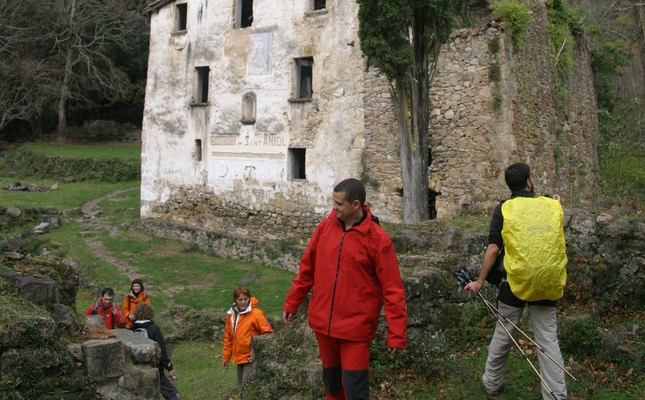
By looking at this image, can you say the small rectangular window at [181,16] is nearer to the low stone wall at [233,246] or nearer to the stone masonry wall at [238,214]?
the stone masonry wall at [238,214]

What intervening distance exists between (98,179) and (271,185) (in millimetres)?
13189

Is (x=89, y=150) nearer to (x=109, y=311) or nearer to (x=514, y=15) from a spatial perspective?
(x=514, y=15)

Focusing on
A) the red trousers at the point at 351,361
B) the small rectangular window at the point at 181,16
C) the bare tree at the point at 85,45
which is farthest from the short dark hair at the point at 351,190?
the bare tree at the point at 85,45

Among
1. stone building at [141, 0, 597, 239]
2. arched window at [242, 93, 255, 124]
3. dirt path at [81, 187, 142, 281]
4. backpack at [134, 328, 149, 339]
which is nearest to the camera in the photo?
backpack at [134, 328, 149, 339]

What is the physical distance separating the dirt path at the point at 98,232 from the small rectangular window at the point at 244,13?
7058mm

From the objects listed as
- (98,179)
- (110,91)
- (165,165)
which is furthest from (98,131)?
(165,165)

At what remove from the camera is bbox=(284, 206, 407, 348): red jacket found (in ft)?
12.8

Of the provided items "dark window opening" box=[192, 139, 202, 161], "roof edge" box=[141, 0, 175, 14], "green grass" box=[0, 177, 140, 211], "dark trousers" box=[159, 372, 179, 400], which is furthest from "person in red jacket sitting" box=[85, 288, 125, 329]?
"green grass" box=[0, 177, 140, 211]

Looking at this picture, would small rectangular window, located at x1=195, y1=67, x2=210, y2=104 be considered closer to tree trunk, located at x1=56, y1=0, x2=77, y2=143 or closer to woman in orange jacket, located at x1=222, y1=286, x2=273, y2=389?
woman in orange jacket, located at x1=222, y1=286, x2=273, y2=389

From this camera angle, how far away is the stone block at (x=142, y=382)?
16.4 ft

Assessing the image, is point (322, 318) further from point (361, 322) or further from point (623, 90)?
point (623, 90)

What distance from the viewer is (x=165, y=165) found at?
18828 millimetres

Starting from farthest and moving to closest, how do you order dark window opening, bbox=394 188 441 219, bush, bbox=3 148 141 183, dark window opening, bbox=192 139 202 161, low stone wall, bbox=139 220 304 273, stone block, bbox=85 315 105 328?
bush, bbox=3 148 141 183 → dark window opening, bbox=192 139 202 161 → low stone wall, bbox=139 220 304 273 → dark window opening, bbox=394 188 441 219 → stone block, bbox=85 315 105 328

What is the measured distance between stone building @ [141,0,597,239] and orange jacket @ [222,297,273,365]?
6.83 metres
